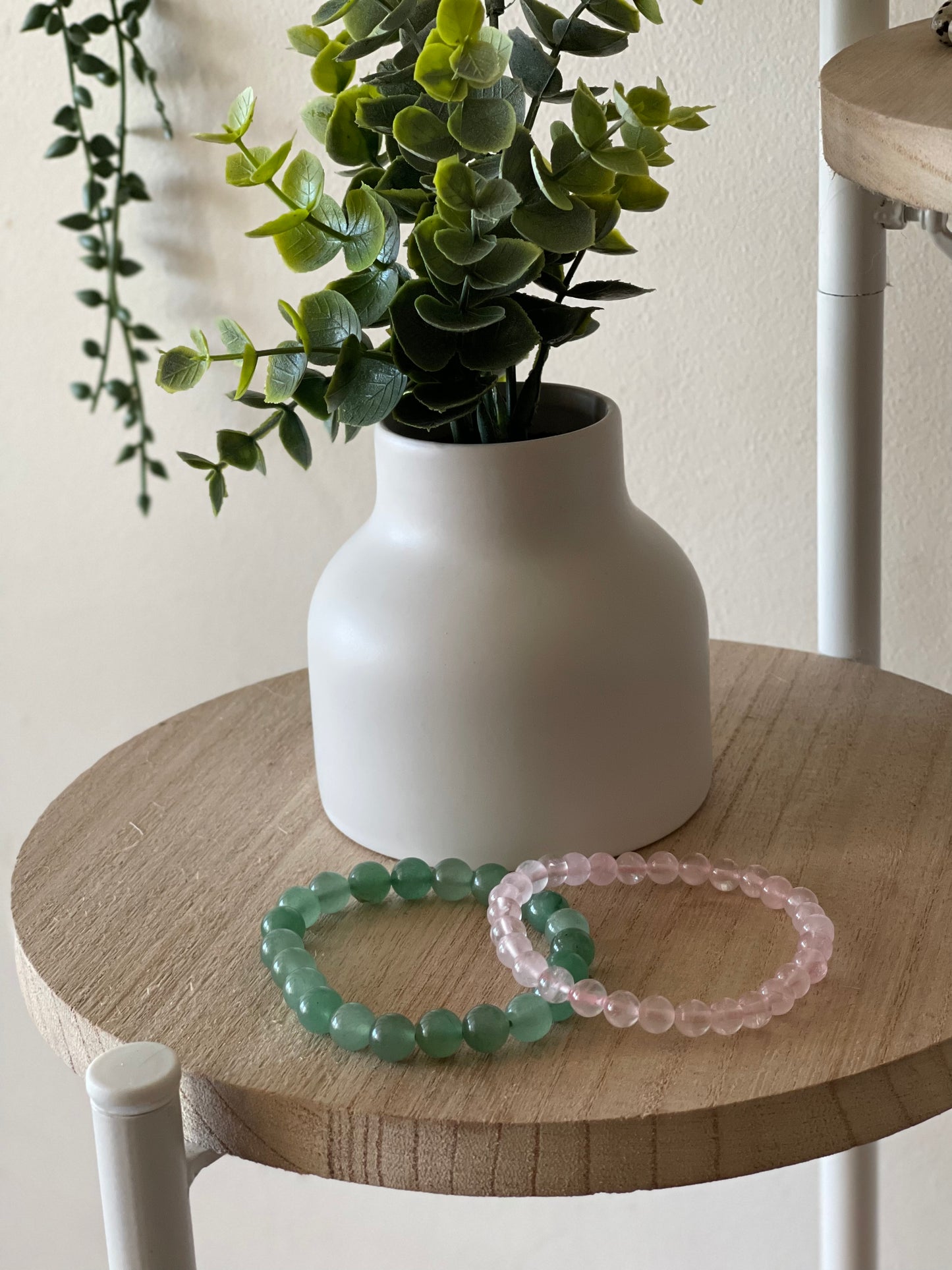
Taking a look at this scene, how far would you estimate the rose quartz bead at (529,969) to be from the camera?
47 centimetres

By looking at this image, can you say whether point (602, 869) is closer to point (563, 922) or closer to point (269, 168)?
point (563, 922)

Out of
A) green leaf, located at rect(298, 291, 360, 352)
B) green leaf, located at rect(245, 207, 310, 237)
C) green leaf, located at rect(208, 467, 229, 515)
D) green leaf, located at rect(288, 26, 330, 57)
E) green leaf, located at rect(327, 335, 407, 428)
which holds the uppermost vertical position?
green leaf, located at rect(288, 26, 330, 57)

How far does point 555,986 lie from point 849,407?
0.38 m

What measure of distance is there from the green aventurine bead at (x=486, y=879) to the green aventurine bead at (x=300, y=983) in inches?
2.7

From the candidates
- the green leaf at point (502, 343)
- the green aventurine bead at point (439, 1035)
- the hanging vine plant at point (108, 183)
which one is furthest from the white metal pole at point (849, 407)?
the hanging vine plant at point (108, 183)

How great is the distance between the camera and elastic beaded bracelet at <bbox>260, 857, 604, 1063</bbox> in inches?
17.4

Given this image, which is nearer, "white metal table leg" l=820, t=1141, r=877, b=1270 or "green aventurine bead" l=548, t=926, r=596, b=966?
"green aventurine bead" l=548, t=926, r=596, b=966

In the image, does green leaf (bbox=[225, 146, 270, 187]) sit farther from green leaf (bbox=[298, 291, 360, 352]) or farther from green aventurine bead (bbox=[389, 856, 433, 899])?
green aventurine bead (bbox=[389, 856, 433, 899])

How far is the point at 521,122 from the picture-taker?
47cm

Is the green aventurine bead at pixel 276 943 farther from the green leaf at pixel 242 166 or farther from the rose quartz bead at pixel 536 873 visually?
the green leaf at pixel 242 166

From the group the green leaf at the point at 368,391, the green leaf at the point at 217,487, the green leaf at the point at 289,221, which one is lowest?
the green leaf at the point at 217,487

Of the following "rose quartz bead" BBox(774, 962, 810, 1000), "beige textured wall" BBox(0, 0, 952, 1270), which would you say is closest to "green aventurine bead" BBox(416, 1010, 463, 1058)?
"rose quartz bead" BBox(774, 962, 810, 1000)

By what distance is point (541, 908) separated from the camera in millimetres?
Result: 502

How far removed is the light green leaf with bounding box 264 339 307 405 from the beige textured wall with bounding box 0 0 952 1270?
46 cm
